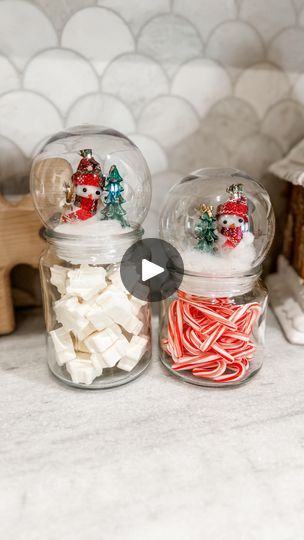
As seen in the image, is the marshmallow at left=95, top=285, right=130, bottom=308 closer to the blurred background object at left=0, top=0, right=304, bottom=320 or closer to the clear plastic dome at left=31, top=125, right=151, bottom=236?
the clear plastic dome at left=31, top=125, right=151, bottom=236

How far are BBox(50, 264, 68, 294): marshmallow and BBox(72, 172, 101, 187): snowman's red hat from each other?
114mm

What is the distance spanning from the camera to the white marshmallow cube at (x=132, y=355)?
24.6 inches

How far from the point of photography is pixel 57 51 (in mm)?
745

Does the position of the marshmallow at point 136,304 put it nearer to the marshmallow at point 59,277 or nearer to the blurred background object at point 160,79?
the marshmallow at point 59,277

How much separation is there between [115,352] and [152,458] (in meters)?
0.15

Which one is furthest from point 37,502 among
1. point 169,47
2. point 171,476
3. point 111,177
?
point 169,47

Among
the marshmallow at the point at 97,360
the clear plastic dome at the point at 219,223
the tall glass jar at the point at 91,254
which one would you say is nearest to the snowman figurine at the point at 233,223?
the clear plastic dome at the point at 219,223

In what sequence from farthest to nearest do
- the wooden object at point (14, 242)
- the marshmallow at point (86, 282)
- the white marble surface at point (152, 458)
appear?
the wooden object at point (14, 242), the marshmallow at point (86, 282), the white marble surface at point (152, 458)

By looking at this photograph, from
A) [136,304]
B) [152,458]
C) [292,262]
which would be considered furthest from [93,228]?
[292,262]

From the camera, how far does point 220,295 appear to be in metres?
0.61

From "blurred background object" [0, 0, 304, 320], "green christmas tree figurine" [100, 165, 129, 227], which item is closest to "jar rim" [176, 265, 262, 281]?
"green christmas tree figurine" [100, 165, 129, 227]

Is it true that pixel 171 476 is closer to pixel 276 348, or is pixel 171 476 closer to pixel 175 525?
pixel 175 525

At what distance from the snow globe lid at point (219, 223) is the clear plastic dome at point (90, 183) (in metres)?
0.05

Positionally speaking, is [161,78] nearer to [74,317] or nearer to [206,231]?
[206,231]
